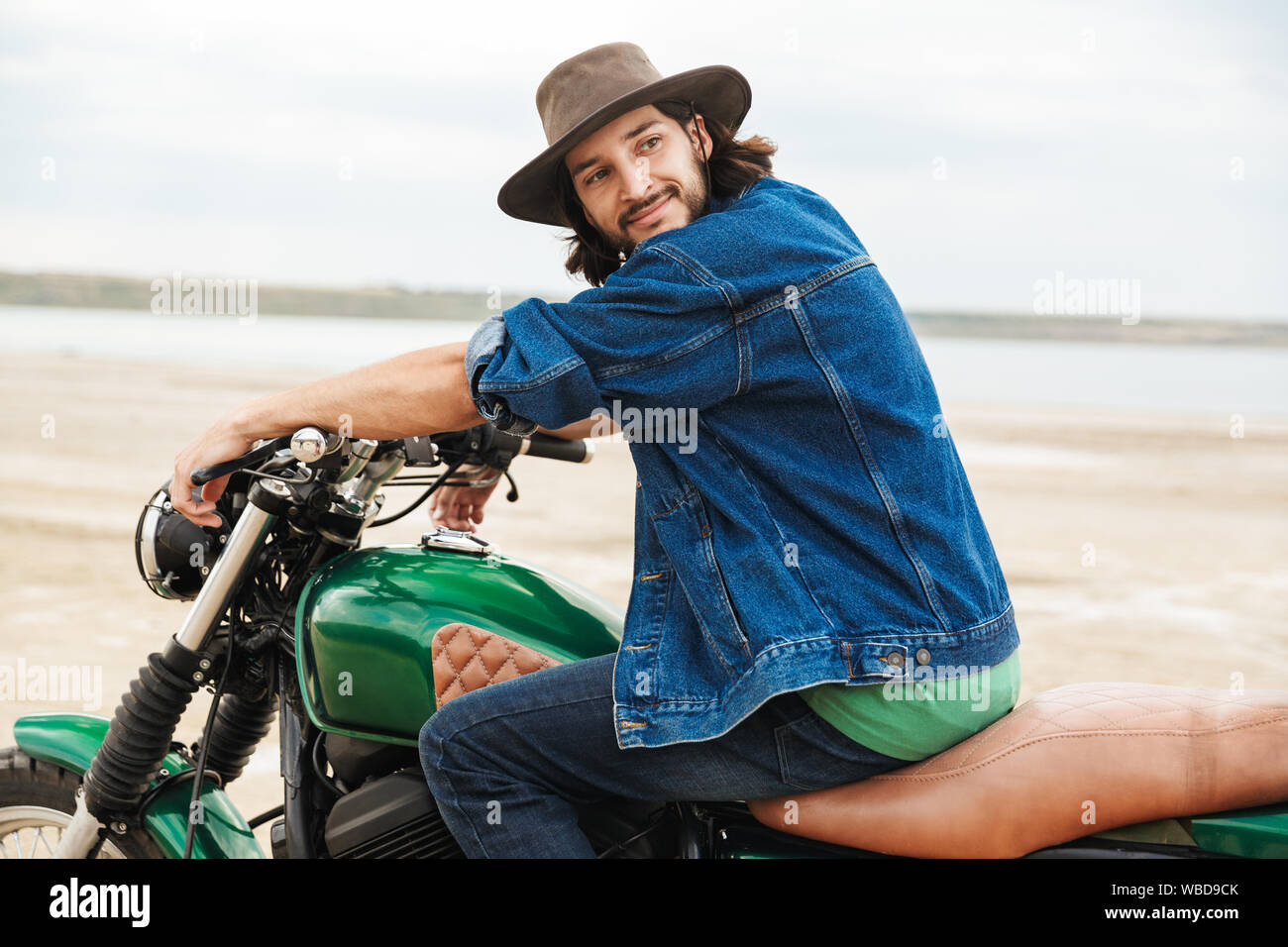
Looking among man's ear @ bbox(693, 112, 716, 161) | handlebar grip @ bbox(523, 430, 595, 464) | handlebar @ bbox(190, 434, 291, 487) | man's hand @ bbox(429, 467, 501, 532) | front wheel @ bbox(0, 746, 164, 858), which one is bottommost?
front wheel @ bbox(0, 746, 164, 858)

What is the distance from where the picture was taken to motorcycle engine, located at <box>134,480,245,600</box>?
2.30 m

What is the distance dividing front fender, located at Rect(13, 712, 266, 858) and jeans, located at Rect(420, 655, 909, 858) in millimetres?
628

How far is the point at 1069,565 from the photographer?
8602 mm

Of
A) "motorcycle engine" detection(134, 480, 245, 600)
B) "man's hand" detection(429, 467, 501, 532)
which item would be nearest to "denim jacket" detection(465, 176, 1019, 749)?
"motorcycle engine" detection(134, 480, 245, 600)

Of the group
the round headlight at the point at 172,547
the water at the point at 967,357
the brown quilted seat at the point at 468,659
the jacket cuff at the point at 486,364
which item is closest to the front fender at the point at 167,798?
the round headlight at the point at 172,547

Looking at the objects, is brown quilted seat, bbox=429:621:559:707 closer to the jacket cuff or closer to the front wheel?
the jacket cuff

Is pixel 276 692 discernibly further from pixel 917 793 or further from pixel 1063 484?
pixel 1063 484

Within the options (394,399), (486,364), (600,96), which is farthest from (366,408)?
(600,96)

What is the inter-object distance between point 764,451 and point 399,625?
72 cm

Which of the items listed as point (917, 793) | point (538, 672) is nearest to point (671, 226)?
point (538, 672)

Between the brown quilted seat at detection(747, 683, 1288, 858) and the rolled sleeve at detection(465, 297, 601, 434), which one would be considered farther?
the rolled sleeve at detection(465, 297, 601, 434)
